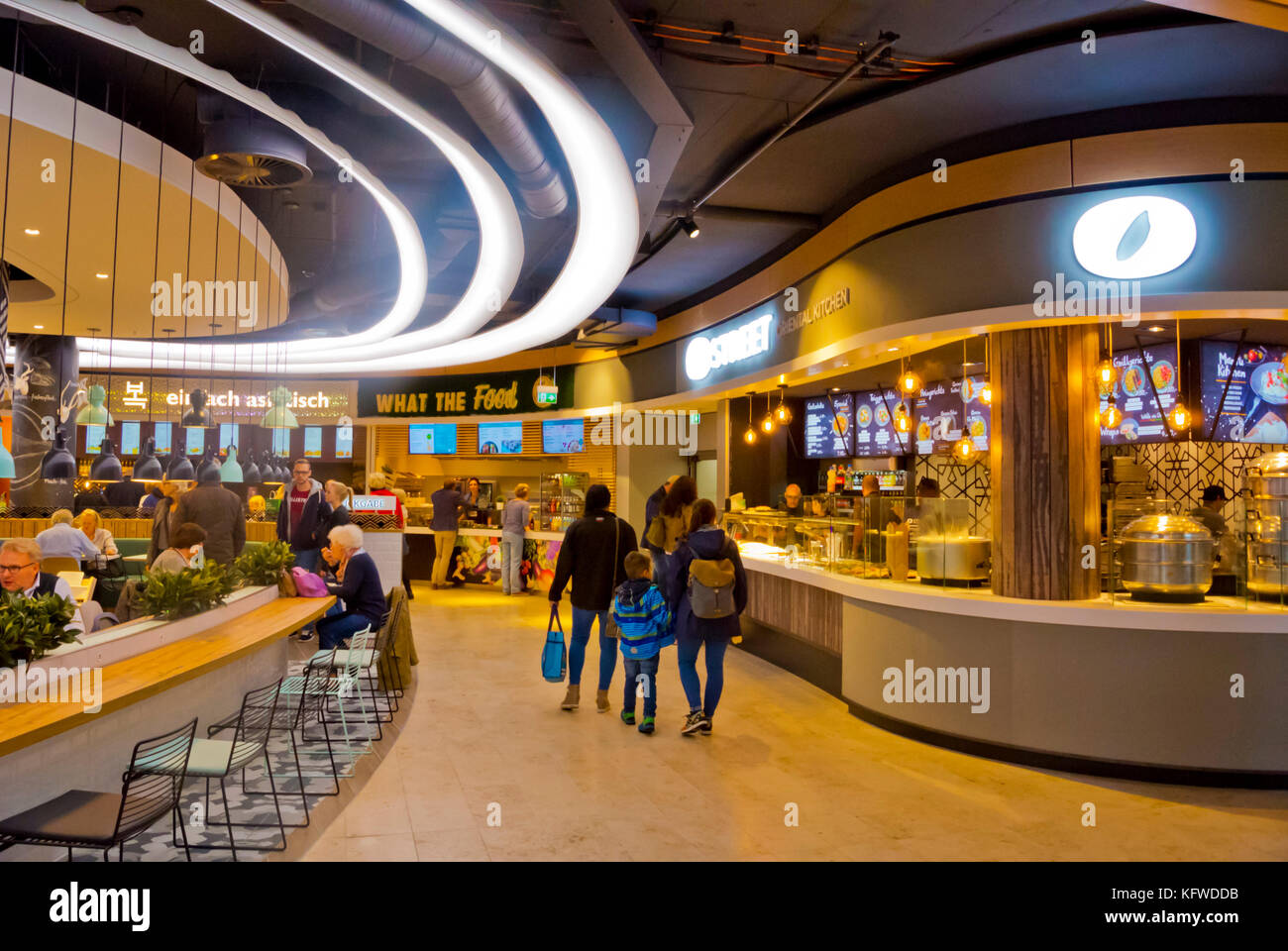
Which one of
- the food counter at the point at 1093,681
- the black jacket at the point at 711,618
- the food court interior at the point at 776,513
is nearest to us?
the food court interior at the point at 776,513

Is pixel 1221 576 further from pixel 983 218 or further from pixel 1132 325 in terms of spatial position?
pixel 983 218

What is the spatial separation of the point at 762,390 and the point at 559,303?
8.33ft

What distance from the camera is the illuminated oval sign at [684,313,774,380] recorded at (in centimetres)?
855

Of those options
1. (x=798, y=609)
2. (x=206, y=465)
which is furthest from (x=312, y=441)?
(x=798, y=609)

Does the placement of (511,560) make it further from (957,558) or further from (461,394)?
(957,558)

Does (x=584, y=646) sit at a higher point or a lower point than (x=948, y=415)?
lower

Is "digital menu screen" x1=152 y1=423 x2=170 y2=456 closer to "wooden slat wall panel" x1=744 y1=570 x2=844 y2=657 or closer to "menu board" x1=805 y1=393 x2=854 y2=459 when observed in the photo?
"menu board" x1=805 y1=393 x2=854 y2=459

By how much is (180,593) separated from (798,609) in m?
4.74

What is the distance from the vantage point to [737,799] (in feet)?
14.5

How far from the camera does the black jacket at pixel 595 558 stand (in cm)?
619

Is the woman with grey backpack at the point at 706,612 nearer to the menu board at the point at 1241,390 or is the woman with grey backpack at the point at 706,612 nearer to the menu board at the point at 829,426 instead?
the menu board at the point at 1241,390

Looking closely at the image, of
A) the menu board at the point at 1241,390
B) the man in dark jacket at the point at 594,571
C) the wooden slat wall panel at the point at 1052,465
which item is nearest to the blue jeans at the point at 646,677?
the man in dark jacket at the point at 594,571

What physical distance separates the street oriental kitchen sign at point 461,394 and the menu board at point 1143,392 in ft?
27.0
